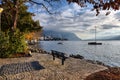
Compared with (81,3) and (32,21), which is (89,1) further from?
(32,21)

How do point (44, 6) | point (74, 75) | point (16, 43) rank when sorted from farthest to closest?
point (44, 6) → point (16, 43) → point (74, 75)

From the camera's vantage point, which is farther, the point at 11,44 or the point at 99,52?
the point at 99,52

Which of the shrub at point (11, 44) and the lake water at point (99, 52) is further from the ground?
the shrub at point (11, 44)

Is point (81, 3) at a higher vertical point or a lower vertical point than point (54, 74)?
higher

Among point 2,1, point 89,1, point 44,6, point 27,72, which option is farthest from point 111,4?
point 2,1

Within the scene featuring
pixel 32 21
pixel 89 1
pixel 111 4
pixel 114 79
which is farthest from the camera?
pixel 32 21

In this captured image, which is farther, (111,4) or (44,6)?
(44,6)

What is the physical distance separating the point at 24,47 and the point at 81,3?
14776 mm

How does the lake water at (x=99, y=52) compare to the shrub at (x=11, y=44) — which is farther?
the lake water at (x=99, y=52)

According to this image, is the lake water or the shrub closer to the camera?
the shrub

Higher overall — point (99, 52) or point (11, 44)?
point (11, 44)

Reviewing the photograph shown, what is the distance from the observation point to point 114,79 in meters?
10.5

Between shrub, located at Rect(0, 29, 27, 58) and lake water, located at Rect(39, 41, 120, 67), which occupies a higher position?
shrub, located at Rect(0, 29, 27, 58)

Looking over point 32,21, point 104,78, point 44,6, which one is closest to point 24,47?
point 44,6
